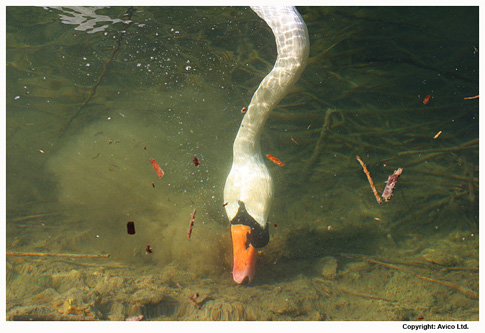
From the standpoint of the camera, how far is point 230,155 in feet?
17.1

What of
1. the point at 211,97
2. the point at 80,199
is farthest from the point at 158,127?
the point at 80,199

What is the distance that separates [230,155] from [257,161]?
1.42 m

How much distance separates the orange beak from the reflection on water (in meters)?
0.21

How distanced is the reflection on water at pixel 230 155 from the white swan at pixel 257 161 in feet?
1.71

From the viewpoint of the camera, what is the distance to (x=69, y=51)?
6.23 metres

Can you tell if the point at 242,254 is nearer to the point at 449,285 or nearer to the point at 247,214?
the point at 247,214

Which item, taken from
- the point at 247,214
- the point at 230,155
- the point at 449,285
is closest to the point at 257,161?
the point at 247,214

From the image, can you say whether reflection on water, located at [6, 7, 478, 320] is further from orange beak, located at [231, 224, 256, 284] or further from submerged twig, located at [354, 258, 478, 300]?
orange beak, located at [231, 224, 256, 284]

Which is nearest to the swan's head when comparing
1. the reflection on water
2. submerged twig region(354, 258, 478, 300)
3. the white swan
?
the white swan

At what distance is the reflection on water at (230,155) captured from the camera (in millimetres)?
3615

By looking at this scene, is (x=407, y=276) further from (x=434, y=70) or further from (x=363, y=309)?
(x=434, y=70)

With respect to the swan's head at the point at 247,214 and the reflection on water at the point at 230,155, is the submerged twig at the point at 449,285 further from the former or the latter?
the swan's head at the point at 247,214

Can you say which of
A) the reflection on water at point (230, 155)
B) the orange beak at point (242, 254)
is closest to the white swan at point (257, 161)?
the orange beak at point (242, 254)

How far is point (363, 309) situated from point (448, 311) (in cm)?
88
